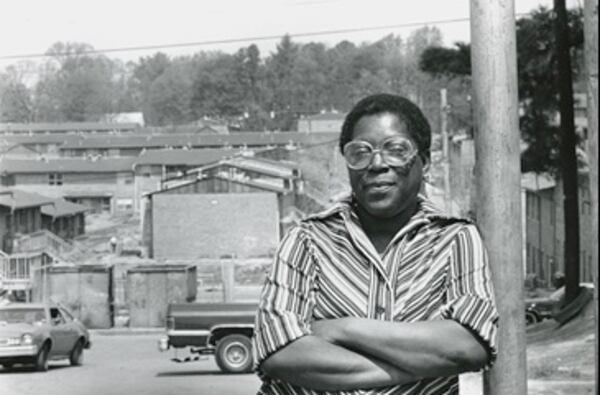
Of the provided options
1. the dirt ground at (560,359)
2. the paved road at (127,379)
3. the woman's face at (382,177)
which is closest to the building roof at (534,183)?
the dirt ground at (560,359)

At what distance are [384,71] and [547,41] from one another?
34.0 meters

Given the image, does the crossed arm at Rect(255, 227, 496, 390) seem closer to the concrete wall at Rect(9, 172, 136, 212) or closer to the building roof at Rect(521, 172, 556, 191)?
the building roof at Rect(521, 172, 556, 191)

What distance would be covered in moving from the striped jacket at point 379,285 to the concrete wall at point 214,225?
155 feet

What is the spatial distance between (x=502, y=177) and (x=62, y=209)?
48915mm

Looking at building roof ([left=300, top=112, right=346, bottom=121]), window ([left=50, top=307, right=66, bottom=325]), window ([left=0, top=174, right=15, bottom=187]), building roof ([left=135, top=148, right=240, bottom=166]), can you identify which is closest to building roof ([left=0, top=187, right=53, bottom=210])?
window ([left=0, top=174, right=15, bottom=187])

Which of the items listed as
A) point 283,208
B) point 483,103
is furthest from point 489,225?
point 283,208

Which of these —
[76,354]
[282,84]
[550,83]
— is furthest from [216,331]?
[282,84]

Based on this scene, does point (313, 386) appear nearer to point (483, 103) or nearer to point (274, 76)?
point (483, 103)

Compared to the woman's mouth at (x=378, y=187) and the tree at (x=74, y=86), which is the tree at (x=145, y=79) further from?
A: the woman's mouth at (x=378, y=187)

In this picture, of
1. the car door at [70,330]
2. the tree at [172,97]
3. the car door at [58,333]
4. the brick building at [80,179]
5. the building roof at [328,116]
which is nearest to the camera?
the car door at [58,333]

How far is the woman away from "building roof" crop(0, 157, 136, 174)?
52782mm

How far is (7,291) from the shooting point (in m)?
33.1

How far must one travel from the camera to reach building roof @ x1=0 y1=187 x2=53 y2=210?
42.0 m

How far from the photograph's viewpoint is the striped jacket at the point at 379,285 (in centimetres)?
192
